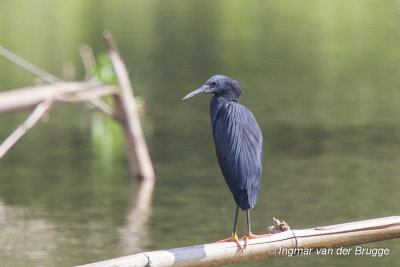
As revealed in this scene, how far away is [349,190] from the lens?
468 inches

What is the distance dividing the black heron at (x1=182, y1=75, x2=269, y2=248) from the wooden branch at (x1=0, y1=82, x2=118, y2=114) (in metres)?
4.88

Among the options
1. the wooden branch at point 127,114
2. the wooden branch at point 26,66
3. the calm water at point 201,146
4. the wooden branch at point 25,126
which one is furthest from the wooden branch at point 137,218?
the wooden branch at point 26,66

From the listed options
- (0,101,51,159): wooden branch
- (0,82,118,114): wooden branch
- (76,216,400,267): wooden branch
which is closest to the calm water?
(0,101,51,159): wooden branch

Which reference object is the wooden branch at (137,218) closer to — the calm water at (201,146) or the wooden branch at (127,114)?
the calm water at (201,146)

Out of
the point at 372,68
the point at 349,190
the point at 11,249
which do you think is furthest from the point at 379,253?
the point at 372,68

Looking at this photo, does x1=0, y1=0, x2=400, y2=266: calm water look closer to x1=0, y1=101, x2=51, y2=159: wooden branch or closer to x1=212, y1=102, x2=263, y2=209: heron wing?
x1=0, y1=101, x2=51, y2=159: wooden branch

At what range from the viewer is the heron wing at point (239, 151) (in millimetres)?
5980

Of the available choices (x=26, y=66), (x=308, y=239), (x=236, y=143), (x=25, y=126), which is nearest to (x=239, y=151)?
(x=236, y=143)

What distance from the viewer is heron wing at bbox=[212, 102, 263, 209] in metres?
5.98

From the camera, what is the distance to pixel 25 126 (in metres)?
10.6

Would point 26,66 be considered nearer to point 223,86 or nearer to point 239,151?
point 223,86

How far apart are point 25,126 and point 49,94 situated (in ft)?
2.23

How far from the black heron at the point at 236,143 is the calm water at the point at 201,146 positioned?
3.16m

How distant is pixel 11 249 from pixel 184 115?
8.50 meters
